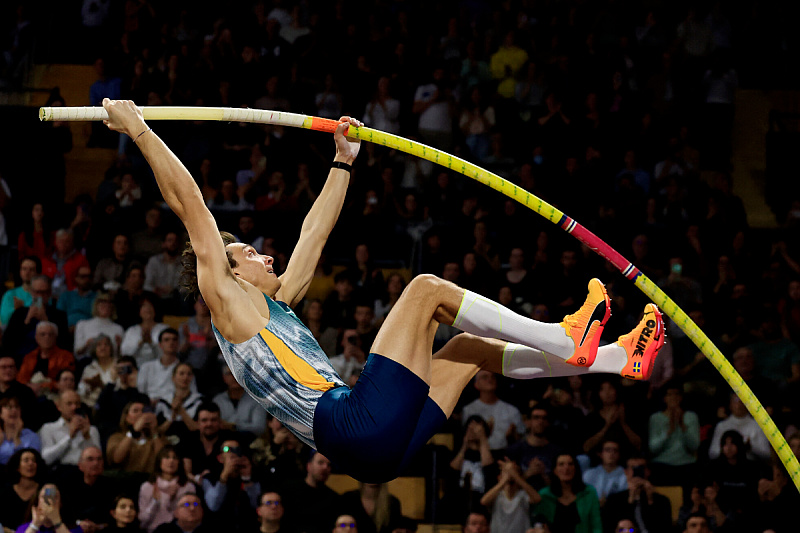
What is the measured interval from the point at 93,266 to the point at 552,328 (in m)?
7.63

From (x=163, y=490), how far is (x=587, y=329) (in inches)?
208

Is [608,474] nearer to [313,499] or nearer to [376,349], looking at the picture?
[313,499]

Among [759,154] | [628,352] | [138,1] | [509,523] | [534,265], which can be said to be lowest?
[509,523]

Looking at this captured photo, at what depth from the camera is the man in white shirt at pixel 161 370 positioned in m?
10.2

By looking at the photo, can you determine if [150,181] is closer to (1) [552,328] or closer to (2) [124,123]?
(2) [124,123]

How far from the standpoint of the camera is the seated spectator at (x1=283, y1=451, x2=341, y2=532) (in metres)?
9.03

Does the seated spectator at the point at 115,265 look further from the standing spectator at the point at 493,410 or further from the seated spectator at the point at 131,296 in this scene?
the standing spectator at the point at 493,410

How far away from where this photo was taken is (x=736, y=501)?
375 inches

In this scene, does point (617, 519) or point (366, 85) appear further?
point (366, 85)

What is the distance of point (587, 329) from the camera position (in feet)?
17.5

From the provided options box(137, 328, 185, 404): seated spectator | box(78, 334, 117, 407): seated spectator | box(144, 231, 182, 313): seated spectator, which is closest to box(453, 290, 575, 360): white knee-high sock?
box(137, 328, 185, 404): seated spectator

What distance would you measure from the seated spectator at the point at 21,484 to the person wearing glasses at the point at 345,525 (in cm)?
271

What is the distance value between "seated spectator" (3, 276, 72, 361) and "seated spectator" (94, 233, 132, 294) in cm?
72

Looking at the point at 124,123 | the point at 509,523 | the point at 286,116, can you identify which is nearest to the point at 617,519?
the point at 509,523
